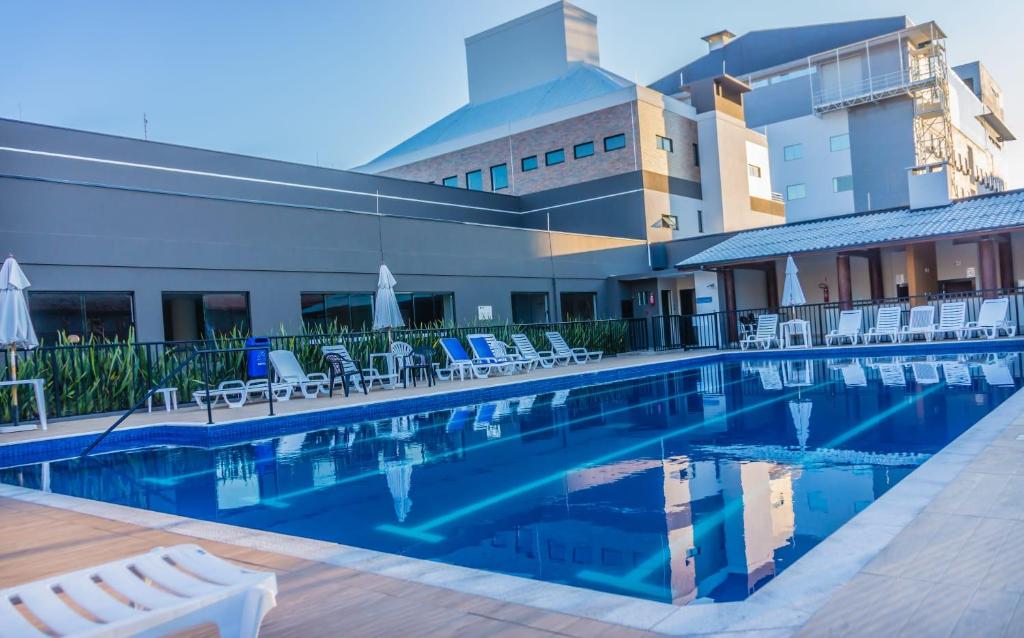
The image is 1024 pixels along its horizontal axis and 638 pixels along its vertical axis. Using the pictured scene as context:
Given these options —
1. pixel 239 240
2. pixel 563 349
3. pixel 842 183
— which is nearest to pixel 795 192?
pixel 842 183

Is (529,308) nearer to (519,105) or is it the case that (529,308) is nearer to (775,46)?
(519,105)

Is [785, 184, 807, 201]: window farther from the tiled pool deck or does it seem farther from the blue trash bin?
the tiled pool deck

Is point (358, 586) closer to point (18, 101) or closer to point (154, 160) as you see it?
point (154, 160)

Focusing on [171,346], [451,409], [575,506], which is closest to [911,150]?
[451,409]

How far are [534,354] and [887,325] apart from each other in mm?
8846

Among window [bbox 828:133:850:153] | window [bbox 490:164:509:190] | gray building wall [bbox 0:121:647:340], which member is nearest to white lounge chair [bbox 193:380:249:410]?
gray building wall [bbox 0:121:647:340]

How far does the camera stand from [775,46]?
42312 mm

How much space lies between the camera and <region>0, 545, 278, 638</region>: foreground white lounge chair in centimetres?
216

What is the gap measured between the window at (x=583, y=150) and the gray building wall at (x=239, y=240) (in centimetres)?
440

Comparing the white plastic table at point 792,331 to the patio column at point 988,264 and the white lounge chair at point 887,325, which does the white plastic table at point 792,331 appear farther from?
the patio column at point 988,264

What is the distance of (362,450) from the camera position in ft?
28.9

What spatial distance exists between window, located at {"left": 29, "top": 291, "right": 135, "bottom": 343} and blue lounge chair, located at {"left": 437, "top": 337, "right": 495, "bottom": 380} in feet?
19.1

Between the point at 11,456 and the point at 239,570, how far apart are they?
8234mm

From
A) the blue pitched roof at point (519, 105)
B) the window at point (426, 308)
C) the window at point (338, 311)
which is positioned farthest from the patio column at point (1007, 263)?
the window at point (338, 311)
